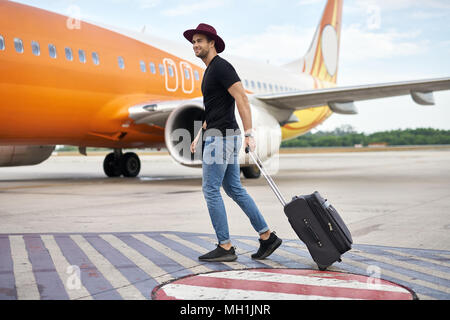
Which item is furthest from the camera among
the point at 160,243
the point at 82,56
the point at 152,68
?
the point at 152,68

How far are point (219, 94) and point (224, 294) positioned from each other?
154 cm

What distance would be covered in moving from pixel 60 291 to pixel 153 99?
827cm

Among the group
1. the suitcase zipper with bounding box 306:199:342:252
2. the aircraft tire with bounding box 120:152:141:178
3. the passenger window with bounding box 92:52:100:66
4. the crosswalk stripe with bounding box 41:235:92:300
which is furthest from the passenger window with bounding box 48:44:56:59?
the suitcase zipper with bounding box 306:199:342:252

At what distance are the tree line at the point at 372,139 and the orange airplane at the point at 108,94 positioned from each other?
32435mm

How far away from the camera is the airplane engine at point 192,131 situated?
905 cm

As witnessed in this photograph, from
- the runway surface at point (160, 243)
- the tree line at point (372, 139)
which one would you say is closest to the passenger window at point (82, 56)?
the runway surface at point (160, 243)

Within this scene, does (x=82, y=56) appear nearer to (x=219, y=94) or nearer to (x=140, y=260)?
(x=219, y=94)

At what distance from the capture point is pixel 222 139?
3584 mm

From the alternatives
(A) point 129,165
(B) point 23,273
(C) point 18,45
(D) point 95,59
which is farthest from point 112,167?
(B) point 23,273

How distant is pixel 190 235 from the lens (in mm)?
4305

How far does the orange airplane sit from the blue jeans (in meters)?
4.80

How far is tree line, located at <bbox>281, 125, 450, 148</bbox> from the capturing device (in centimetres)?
4299

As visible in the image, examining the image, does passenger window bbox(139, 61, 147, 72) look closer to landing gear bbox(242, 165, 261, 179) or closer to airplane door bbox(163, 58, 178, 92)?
airplane door bbox(163, 58, 178, 92)
